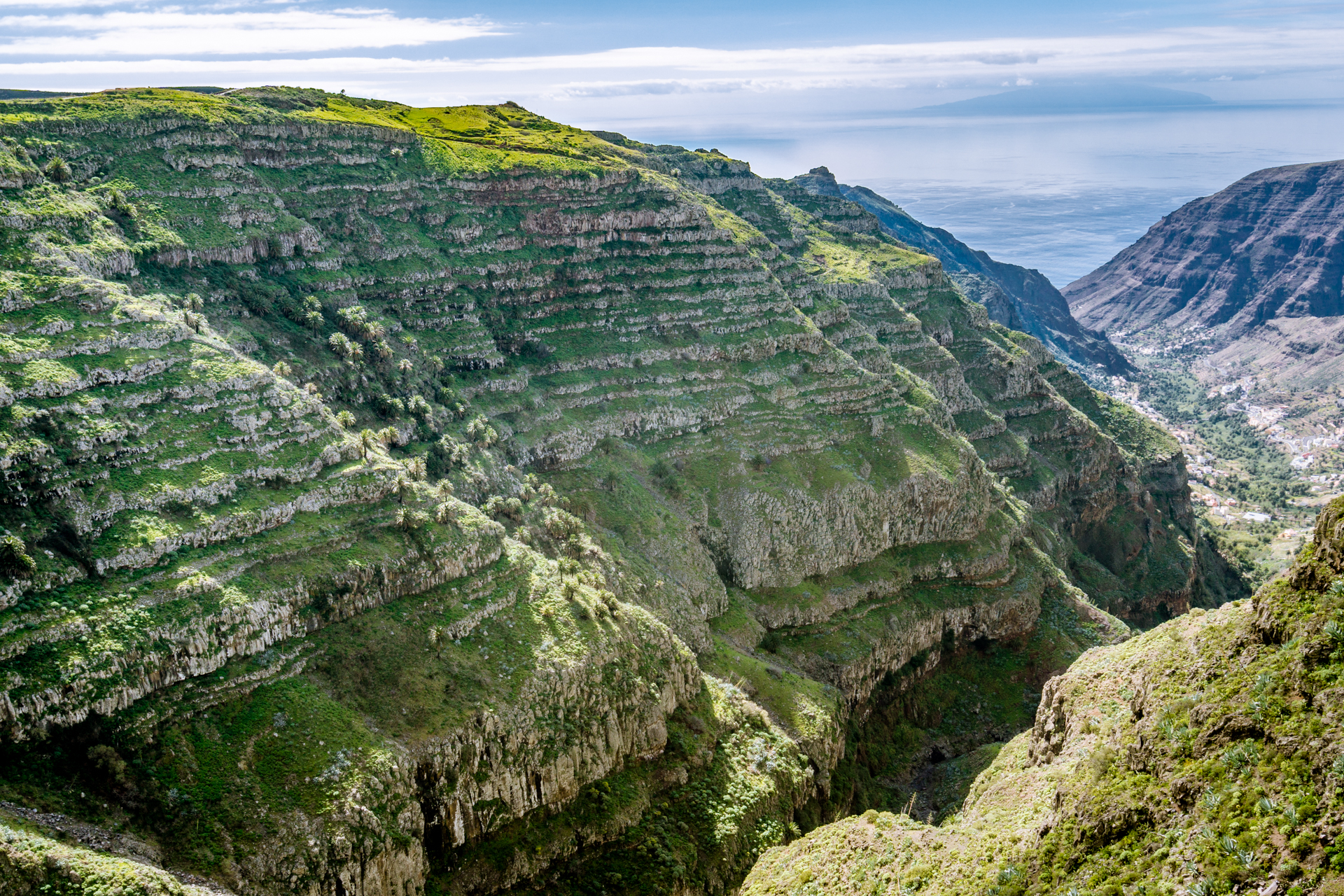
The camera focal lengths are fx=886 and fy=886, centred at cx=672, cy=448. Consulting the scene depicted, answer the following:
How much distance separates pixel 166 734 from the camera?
49.3 meters

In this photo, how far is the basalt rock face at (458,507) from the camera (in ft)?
169

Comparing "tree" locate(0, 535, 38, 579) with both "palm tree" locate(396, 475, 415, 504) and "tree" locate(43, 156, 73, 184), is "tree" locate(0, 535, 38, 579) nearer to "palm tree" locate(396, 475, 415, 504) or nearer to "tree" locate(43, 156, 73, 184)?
"palm tree" locate(396, 475, 415, 504)

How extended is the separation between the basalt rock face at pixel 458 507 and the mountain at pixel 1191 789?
838 inches

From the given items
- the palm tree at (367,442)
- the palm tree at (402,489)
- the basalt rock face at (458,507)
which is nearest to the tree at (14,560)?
the basalt rock face at (458,507)

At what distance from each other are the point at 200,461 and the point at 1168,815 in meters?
59.5

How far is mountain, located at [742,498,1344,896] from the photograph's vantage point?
32.8 metres

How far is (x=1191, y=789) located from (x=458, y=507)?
5206 cm

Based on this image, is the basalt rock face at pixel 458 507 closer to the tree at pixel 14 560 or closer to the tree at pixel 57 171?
the tree at pixel 14 560

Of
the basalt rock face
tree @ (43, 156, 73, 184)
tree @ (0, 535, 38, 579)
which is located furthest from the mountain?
tree @ (43, 156, 73, 184)

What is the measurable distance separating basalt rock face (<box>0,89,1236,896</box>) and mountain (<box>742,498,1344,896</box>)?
69.9 feet

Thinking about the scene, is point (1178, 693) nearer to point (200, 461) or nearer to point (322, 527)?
point (322, 527)

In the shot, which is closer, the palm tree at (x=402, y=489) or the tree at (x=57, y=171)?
the palm tree at (x=402, y=489)

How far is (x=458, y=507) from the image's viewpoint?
7056 cm

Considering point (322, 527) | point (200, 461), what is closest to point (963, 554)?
point (322, 527)
